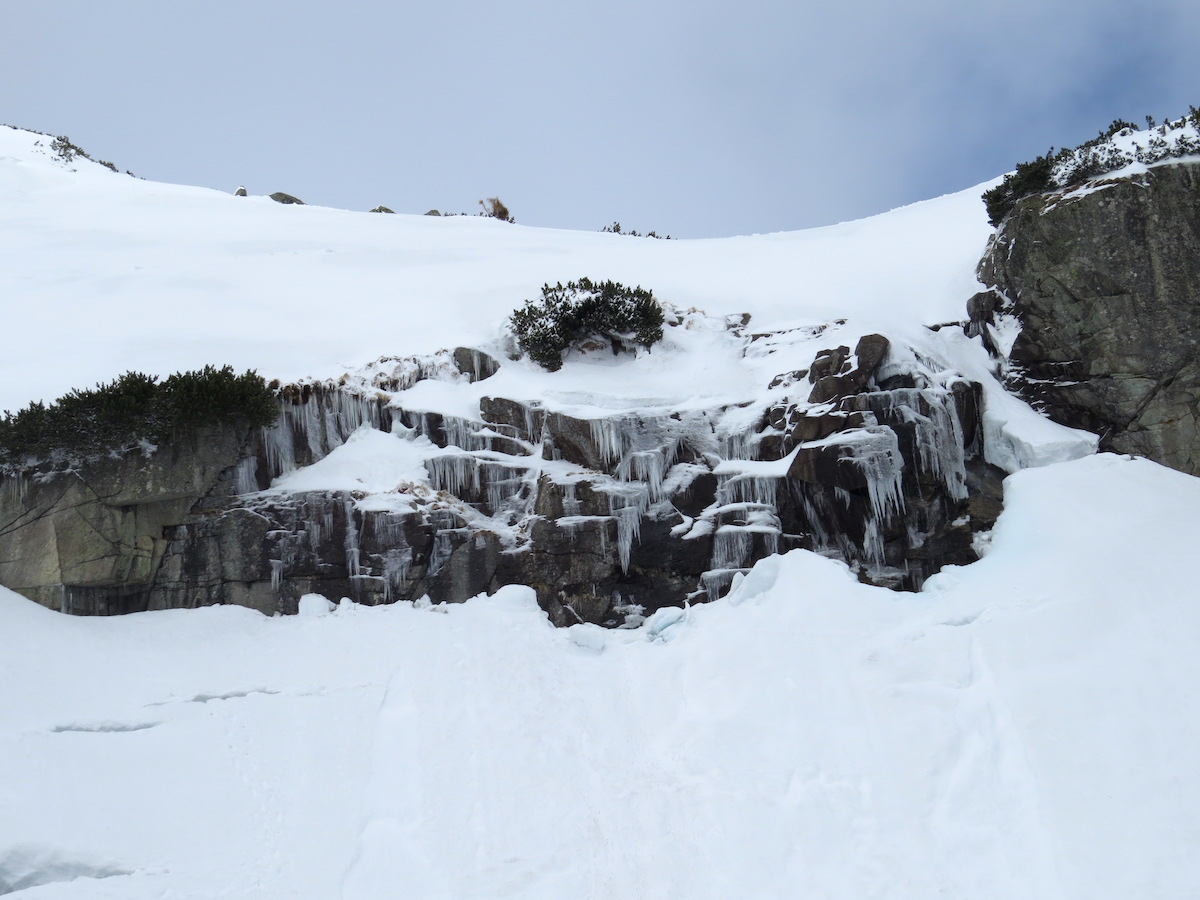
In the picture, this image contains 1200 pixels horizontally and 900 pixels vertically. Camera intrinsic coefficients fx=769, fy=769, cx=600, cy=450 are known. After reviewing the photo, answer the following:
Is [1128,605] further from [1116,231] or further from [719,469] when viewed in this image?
[1116,231]

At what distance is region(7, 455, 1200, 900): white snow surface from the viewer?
19.2 ft

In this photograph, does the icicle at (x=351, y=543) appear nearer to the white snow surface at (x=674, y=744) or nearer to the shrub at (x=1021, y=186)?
the white snow surface at (x=674, y=744)

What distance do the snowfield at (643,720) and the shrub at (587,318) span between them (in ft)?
3.19

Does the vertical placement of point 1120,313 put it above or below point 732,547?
above

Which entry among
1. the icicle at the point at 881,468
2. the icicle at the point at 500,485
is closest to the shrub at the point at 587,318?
the icicle at the point at 500,485

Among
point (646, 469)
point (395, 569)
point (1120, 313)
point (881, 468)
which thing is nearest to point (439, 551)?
point (395, 569)

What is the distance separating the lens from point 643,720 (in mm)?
8227

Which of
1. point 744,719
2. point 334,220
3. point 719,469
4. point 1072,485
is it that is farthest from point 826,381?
point 334,220

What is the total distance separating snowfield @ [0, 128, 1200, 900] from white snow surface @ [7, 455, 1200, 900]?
0.03 metres

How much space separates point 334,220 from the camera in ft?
80.8

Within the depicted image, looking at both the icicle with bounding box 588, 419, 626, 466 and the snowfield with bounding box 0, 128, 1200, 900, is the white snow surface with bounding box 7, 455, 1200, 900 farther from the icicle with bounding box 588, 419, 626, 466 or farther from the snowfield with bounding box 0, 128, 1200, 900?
the icicle with bounding box 588, 419, 626, 466

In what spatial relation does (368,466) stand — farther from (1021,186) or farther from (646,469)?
(1021,186)

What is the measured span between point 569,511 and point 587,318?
4.96 meters

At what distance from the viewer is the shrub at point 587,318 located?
15008 mm
